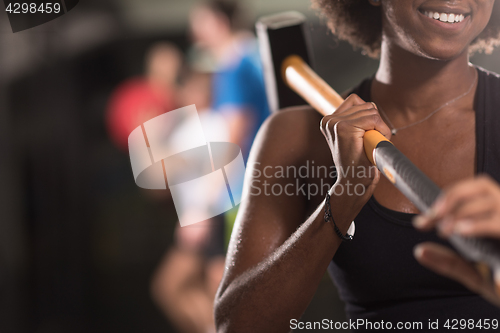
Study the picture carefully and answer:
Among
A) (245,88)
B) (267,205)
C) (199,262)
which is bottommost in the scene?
(199,262)

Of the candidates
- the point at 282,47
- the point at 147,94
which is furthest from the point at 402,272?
the point at 147,94

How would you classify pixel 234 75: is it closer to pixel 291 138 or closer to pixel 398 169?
pixel 291 138

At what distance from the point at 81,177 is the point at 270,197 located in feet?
6.25

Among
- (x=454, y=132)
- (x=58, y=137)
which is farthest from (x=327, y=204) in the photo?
(x=58, y=137)

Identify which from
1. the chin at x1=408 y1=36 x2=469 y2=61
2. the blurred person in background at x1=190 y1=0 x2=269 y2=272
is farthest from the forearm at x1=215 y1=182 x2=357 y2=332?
the blurred person in background at x1=190 y1=0 x2=269 y2=272

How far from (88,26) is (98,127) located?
0.54 m

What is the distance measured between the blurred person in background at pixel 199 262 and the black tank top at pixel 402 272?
39.4 inches

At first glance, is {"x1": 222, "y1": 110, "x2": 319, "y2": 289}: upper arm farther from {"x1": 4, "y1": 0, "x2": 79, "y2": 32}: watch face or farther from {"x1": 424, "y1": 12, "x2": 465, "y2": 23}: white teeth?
{"x1": 4, "y1": 0, "x2": 79, "y2": 32}: watch face

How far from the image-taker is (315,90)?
2.53 ft

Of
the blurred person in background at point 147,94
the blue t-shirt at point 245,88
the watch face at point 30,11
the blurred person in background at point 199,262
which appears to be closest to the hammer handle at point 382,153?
the blue t-shirt at point 245,88

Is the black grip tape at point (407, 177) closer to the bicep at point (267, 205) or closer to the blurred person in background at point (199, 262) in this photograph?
the bicep at point (267, 205)

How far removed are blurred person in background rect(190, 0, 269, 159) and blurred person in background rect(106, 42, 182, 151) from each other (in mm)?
497

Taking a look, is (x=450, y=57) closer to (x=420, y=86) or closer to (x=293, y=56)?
(x=420, y=86)

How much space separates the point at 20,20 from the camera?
6.49 ft
